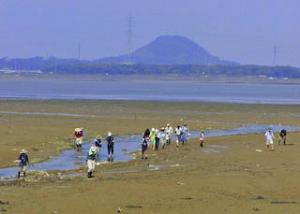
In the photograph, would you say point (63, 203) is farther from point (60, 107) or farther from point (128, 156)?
point (60, 107)

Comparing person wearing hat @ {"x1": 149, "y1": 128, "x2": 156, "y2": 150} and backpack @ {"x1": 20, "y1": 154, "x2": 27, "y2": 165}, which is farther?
person wearing hat @ {"x1": 149, "y1": 128, "x2": 156, "y2": 150}

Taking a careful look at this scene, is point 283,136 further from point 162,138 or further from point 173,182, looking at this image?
point 173,182

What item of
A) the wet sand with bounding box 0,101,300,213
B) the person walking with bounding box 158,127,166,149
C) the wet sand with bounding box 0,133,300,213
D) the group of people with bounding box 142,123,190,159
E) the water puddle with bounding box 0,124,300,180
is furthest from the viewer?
the person walking with bounding box 158,127,166,149

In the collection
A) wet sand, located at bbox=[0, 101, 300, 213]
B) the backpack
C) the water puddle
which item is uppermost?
the backpack

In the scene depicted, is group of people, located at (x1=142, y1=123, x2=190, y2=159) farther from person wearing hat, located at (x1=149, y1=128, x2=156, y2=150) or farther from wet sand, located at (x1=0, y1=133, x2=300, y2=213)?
wet sand, located at (x1=0, y1=133, x2=300, y2=213)

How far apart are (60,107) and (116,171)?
56.5 m

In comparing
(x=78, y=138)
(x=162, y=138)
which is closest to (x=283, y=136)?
(x=162, y=138)

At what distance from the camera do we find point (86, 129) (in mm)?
56312

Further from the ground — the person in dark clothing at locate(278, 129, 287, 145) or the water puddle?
the person in dark clothing at locate(278, 129, 287, 145)

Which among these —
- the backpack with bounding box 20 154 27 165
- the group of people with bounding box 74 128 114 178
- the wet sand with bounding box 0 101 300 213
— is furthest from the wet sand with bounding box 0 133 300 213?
the backpack with bounding box 20 154 27 165

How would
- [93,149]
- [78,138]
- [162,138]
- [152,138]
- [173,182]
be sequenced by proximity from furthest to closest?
[162,138] < [152,138] < [78,138] < [93,149] < [173,182]

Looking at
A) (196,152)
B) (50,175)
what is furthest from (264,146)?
(50,175)

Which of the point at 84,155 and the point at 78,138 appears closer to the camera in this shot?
the point at 84,155

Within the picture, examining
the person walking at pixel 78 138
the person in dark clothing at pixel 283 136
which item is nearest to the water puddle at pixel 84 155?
the person walking at pixel 78 138
